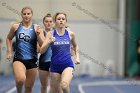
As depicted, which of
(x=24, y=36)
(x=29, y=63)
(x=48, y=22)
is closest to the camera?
(x=24, y=36)

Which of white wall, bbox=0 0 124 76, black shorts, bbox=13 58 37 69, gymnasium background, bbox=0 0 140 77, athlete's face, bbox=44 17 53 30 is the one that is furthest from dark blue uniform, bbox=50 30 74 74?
white wall, bbox=0 0 124 76

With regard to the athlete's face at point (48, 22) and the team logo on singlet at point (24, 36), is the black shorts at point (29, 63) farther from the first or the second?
the athlete's face at point (48, 22)

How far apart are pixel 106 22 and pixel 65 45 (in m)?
14.5

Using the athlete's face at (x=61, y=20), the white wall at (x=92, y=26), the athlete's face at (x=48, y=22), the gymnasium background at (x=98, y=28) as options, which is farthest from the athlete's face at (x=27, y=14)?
the white wall at (x=92, y=26)

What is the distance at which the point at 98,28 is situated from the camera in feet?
76.5

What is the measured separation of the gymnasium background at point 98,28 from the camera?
22562 millimetres

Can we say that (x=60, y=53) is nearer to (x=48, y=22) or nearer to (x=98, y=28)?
(x=48, y=22)

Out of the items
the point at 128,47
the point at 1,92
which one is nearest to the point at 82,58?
the point at 128,47

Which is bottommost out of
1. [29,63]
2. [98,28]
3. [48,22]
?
[98,28]

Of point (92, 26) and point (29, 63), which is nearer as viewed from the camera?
point (29, 63)

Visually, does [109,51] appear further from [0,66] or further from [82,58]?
[0,66]

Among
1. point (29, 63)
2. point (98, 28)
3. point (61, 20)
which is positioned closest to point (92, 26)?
point (98, 28)

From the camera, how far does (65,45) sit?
8.76 m

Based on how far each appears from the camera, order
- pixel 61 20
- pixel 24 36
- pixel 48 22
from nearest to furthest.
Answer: pixel 61 20
pixel 24 36
pixel 48 22
